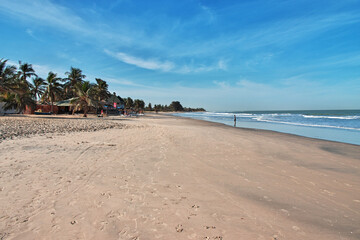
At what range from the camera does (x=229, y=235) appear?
8.91ft

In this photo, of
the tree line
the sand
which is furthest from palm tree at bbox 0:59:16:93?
the sand

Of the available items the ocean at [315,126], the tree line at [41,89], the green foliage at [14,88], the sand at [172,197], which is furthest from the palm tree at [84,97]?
the sand at [172,197]

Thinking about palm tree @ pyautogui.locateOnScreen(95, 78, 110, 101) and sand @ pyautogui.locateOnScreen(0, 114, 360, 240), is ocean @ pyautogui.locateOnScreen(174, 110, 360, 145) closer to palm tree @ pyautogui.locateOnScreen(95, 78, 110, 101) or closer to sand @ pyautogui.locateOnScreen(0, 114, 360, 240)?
sand @ pyautogui.locateOnScreen(0, 114, 360, 240)

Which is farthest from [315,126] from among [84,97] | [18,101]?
[18,101]

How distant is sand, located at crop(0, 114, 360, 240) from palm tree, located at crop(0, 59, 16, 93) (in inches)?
992

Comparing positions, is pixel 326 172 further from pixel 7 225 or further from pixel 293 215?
pixel 7 225

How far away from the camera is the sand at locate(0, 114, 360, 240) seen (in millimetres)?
2812

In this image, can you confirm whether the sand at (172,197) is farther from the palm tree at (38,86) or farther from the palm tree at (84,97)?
the palm tree at (38,86)

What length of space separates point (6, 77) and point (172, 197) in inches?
1302

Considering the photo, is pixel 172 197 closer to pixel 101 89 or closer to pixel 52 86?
pixel 52 86

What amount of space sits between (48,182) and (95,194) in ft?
4.64

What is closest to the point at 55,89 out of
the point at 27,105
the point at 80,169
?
the point at 27,105

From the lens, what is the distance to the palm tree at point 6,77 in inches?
967

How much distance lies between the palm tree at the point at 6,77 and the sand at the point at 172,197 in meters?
25.2
